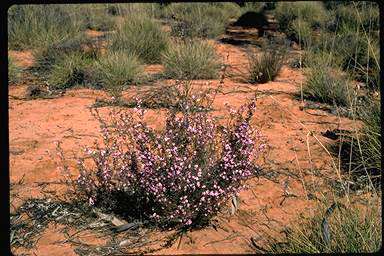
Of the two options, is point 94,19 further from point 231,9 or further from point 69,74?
point 231,9

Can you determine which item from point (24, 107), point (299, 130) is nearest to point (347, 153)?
point (299, 130)

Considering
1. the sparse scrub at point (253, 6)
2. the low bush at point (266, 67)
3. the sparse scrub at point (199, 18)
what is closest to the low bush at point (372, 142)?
the low bush at point (266, 67)

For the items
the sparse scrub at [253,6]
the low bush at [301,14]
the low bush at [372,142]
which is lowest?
the sparse scrub at [253,6]

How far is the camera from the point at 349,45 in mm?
8367

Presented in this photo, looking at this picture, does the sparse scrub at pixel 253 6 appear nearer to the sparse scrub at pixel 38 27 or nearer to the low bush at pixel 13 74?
the sparse scrub at pixel 38 27

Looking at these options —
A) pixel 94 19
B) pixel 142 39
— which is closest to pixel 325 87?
pixel 142 39

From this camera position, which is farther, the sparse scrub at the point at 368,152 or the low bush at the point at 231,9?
the low bush at the point at 231,9

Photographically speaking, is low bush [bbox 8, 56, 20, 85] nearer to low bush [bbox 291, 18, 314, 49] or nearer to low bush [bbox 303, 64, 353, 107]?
low bush [bbox 303, 64, 353, 107]

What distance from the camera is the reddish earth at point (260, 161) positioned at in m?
2.92

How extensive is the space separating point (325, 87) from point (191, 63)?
6.54 feet

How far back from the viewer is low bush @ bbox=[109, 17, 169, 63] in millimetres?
8039

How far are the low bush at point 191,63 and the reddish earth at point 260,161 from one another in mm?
236

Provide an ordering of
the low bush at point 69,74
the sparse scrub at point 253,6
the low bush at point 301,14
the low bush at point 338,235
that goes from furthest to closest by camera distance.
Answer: the sparse scrub at point 253,6 → the low bush at point 301,14 → the low bush at point 69,74 → the low bush at point 338,235
